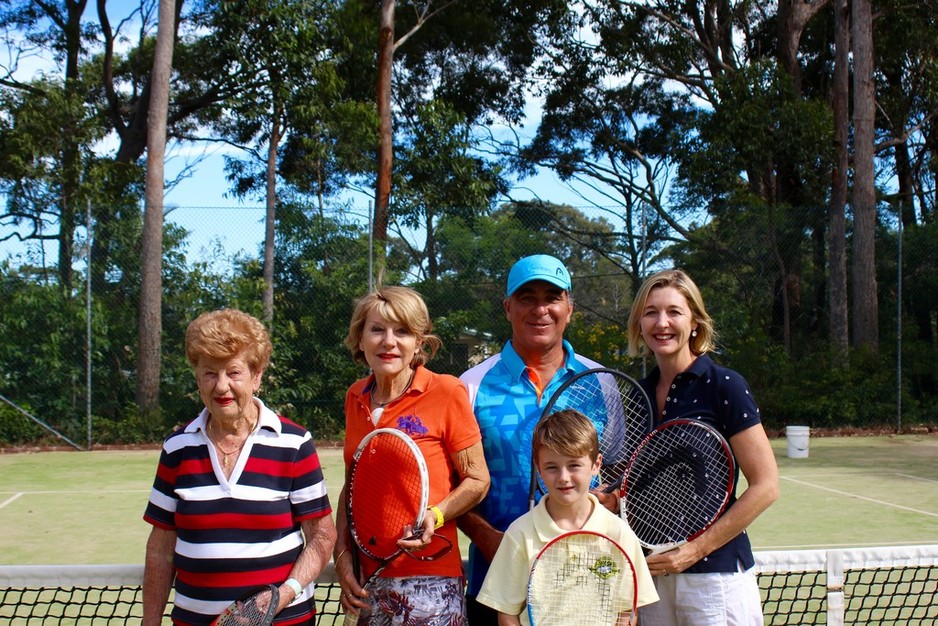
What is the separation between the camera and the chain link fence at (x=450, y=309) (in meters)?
10.3

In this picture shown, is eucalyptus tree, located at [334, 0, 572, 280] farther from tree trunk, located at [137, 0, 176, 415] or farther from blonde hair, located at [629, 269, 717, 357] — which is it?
blonde hair, located at [629, 269, 717, 357]

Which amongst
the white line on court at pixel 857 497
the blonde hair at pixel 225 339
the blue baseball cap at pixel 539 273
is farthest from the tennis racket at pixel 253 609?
the white line on court at pixel 857 497

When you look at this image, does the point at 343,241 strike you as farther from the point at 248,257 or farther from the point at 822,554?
the point at 822,554

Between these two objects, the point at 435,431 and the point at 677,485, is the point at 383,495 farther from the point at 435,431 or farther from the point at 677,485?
the point at 677,485

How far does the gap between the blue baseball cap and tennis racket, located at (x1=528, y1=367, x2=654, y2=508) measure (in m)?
0.26

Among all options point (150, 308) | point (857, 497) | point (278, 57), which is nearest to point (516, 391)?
point (857, 497)

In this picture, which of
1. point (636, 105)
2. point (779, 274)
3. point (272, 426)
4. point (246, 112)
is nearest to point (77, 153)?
point (246, 112)

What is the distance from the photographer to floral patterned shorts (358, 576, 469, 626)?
2117 mm

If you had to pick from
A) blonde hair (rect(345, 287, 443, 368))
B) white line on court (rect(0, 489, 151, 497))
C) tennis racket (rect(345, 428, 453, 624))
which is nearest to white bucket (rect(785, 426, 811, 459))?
white line on court (rect(0, 489, 151, 497))

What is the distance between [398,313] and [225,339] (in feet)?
1.37

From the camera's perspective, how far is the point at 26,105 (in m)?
15.0

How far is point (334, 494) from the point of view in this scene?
23.1 ft

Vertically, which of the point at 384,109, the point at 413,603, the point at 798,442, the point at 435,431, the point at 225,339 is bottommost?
the point at 798,442

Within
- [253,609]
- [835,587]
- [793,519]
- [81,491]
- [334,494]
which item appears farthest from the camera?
[81,491]
